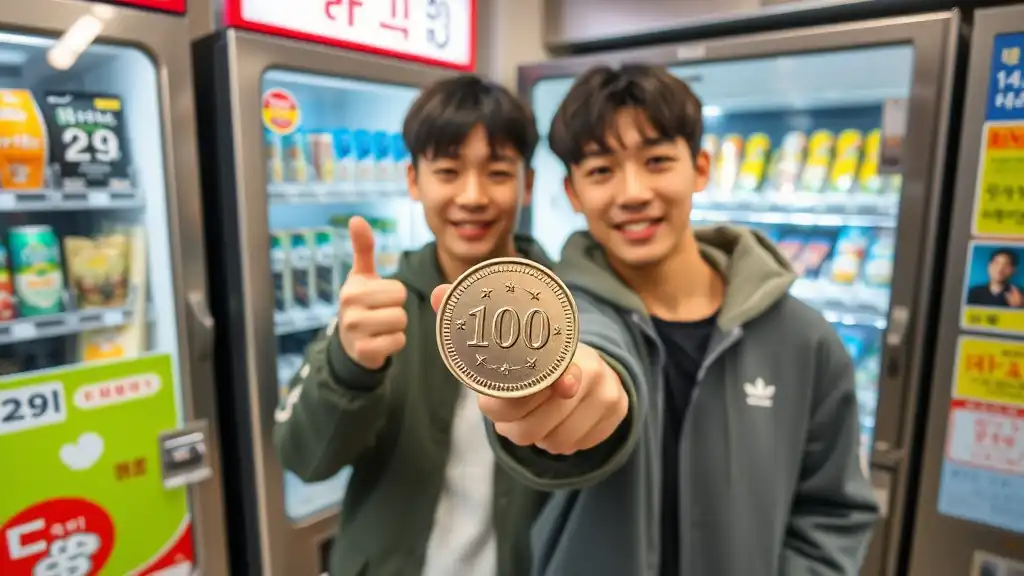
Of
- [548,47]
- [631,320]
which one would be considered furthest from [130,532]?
[548,47]

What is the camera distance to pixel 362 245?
995 mm

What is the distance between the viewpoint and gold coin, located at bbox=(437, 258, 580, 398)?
0.68 metres

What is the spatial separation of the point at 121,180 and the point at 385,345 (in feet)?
3.21

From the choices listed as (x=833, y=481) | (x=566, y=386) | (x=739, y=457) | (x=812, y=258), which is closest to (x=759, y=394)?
(x=739, y=457)

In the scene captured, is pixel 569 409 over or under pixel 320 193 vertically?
under

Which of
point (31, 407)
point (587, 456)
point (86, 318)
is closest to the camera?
point (587, 456)

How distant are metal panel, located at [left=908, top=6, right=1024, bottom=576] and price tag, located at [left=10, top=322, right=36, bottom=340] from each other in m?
2.07

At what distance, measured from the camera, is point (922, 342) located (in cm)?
154

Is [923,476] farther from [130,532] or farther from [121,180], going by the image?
[121,180]

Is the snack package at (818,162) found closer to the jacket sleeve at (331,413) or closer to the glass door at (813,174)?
the glass door at (813,174)

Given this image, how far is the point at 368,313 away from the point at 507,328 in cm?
35

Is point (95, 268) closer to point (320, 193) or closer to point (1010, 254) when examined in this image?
point (320, 193)

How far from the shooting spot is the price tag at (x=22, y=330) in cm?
135

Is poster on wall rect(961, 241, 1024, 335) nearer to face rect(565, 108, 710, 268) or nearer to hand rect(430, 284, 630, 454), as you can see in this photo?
face rect(565, 108, 710, 268)
